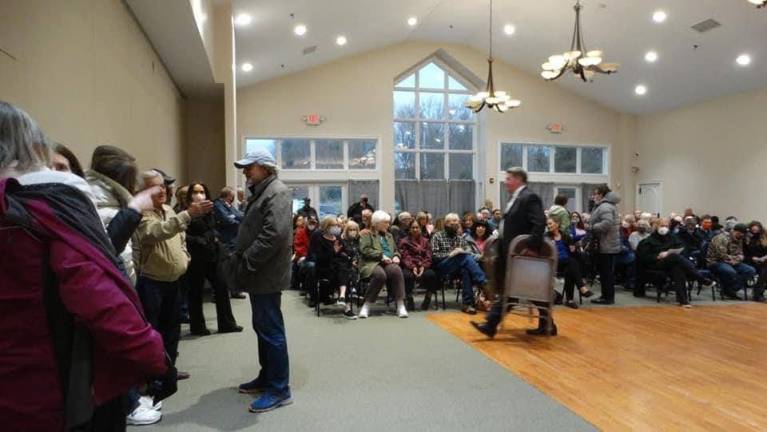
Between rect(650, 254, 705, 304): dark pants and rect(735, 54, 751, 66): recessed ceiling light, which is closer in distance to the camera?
rect(650, 254, 705, 304): dark pants

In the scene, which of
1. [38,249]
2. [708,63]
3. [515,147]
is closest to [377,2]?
[515,147]

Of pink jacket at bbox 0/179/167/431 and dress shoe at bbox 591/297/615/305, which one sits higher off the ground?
pink jacket at bbox 0/179/167/431

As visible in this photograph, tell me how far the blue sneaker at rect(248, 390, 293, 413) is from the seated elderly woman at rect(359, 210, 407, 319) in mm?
2496

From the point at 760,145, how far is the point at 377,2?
8.11 m


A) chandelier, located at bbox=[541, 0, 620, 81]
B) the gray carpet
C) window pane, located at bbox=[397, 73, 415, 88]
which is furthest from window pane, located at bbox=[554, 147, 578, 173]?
the gray carpet

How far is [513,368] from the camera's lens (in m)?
3.67

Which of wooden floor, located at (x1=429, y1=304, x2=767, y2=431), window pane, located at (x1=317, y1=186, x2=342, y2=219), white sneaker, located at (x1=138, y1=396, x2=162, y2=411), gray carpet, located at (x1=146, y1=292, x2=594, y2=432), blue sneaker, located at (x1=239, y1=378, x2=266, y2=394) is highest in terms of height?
window pane, located at (x1=317, y1=186, x2=342, y2=219)

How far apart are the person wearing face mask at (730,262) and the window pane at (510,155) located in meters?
6.01

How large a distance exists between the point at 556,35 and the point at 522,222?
7568 millimetres

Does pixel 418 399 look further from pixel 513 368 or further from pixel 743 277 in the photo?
pixel 743 277

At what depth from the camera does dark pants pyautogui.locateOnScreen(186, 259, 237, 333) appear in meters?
4.46

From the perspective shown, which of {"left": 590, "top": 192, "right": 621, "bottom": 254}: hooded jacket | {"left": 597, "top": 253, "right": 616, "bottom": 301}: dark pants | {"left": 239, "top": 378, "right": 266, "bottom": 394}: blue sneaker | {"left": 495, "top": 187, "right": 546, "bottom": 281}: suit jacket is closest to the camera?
{"left": 239, "top": 378, "right": 266, "bottom": 394}: blue sneaker

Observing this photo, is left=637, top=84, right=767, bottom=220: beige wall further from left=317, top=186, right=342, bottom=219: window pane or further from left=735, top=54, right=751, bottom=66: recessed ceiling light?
left=317, top=186, right=342, bottom=219: window pane

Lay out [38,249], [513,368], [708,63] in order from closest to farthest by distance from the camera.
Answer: [38,249] < [513,368] < [708,63]
